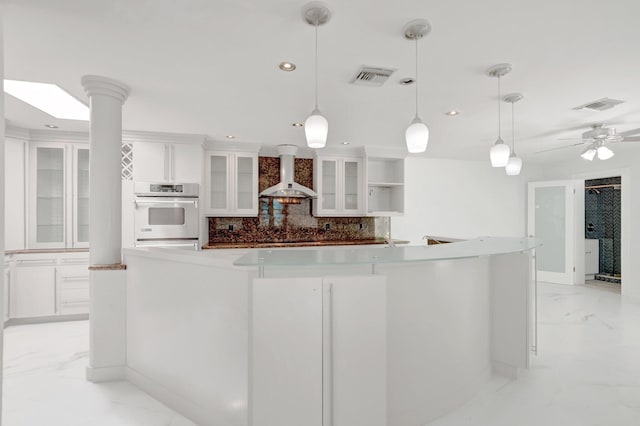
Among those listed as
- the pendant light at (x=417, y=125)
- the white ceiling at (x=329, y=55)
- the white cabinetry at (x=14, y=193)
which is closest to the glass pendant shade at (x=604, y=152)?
the white ceiling at (x=329, y=55)

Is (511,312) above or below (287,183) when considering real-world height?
below

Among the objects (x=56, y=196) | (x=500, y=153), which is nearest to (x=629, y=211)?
(x=500, y=153)

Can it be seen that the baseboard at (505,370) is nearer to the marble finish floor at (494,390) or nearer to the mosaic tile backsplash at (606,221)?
the marble finish floor at (494,390)

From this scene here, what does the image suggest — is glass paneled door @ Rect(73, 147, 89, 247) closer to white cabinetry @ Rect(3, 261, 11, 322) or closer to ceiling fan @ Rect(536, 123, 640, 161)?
white cabinetry @ Rect(3, 261, 11, 322)

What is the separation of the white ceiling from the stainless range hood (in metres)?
1.35

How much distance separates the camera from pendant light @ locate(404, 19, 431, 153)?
1.99 meters

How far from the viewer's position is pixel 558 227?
6648 millimetres

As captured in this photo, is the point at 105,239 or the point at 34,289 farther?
the point at 34,289

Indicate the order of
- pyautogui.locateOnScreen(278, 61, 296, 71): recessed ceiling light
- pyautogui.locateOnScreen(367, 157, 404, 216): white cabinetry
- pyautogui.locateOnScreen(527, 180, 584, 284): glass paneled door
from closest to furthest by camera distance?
pyautogui.locateOnScreen(278, 61, 296, 71): recessed ceiling light < pyautogui.locateOnScreen(367, 157, 404, 216): white cabinetry < pyautogui.locateOnScreen(527, 180, 584, 284): glass paneled door

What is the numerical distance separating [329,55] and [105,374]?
2.98 meters

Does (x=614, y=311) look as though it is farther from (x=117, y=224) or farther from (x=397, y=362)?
(x=117, y=224)

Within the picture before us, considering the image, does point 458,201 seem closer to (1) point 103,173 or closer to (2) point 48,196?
(1) point 103,173

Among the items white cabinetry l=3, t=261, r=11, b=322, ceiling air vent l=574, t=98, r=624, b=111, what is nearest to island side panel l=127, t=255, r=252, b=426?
white cabinetry l=3, t=261, r=11, b=322

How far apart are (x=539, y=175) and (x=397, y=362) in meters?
7.17
